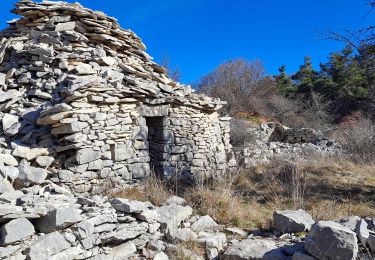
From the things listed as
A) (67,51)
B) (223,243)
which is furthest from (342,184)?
(67,51)

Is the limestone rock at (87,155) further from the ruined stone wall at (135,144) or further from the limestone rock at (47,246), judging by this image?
the limestone rock at (47,246)

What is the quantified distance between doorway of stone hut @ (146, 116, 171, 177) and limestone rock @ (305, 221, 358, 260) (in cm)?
430

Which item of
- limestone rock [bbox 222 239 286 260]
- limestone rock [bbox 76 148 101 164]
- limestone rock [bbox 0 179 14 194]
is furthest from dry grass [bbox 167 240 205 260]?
limestone rock [bbox 76 148 101 164]

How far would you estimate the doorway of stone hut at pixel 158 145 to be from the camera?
714cm

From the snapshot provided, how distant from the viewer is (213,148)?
8359mm

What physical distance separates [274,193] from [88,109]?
3768 millimetres

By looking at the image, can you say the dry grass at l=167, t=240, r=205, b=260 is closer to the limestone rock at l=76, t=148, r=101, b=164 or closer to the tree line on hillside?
the limestone rock at l=76, t=148, r=101, b=164

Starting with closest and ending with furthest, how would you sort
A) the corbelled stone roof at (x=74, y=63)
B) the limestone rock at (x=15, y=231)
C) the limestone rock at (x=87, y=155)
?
the limestone rock at (x=15, y=231) → the limestone rock at (x=87, y=155) → the corbelled stone roof at (x=74, y=63)

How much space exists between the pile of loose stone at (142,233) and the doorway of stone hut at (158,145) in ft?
8.79

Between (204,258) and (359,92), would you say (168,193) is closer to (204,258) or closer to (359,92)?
(204,258)

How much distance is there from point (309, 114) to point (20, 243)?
19377 mm

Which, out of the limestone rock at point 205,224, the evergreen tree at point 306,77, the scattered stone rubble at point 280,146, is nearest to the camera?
the limestone rock at point 205,224

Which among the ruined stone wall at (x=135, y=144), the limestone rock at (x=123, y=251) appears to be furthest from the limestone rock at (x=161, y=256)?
the ruined stone wall at (x=135, y=144)

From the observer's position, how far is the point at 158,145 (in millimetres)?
7270
